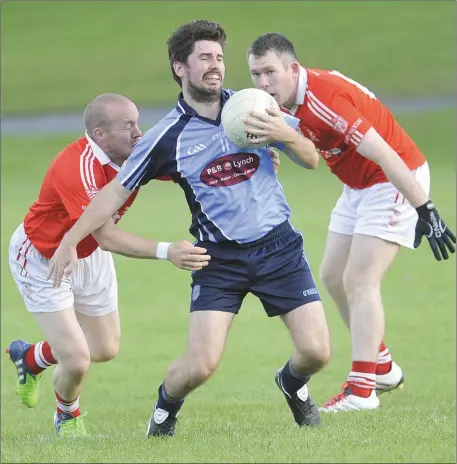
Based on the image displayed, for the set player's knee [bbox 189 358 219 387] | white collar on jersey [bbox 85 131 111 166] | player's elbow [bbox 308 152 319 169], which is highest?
player's elbow [bbox 308 152 319 169]

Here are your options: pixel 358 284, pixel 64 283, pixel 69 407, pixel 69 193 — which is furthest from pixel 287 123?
pixel 69 407

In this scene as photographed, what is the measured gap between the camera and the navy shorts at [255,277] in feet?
22.1

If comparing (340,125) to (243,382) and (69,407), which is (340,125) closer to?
(69,407)

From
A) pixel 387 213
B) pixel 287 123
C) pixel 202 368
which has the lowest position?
pixel 202 368

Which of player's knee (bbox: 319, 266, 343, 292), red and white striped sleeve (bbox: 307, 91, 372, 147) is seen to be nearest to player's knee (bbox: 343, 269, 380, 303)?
player's knee (bbox: 319, 266, 343, 292)

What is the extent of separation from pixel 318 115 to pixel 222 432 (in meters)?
2.31

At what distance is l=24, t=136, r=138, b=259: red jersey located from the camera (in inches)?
281

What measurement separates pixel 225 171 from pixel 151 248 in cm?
66

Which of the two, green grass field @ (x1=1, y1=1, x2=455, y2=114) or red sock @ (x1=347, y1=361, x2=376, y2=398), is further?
green grass field @ (x1=1, y1=1, x2=455, y2=114)

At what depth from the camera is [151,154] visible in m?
6.64

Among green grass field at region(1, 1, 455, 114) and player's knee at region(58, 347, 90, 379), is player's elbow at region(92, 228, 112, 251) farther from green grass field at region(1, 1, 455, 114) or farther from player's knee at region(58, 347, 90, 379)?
green grass field at region(1, 1, 455, 114)

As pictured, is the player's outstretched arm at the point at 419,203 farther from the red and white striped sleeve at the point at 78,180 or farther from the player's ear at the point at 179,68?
the red and white striped sleeve at the point at 78,180

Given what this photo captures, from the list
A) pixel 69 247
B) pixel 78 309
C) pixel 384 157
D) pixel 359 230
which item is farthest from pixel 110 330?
pixel 384 157

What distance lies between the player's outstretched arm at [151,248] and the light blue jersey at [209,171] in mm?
253
